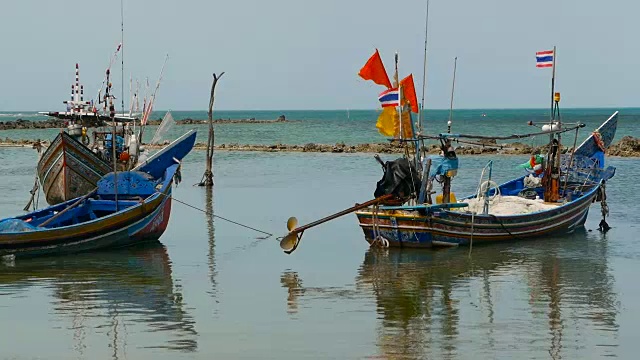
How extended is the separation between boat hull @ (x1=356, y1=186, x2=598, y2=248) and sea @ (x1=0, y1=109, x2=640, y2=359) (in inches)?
9.9

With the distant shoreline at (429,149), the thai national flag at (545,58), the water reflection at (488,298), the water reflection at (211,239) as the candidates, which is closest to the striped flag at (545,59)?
the thai national flag at (545,58)

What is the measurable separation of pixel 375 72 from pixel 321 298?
5591 mm

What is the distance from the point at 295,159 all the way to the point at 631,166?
1590 centimetres

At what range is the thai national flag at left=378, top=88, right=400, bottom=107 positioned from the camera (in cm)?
1775

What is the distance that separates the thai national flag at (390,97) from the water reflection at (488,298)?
2757 millimetres

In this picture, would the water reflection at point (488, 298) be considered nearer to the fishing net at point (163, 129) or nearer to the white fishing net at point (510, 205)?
the white fishing net at point (510, 205)

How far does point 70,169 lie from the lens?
65.2 ft

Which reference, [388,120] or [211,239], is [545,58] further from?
[211,239]

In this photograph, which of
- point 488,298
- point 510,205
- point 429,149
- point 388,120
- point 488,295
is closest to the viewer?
point 488,298

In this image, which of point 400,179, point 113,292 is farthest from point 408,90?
point 113,292

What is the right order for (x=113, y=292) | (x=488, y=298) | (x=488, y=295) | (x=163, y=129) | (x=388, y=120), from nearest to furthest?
(x=488, y=298), (x=488, y=295), (x=113, y=292), (x=388, y=120), (x=163, y=129)

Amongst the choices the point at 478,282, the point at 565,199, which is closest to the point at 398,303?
the point at 478,282

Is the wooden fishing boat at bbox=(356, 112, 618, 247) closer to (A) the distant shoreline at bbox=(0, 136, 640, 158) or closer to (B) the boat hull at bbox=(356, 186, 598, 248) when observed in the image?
(B) the boat hull at bbox=(356, 186, 598, 248)

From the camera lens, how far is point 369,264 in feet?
55.0
